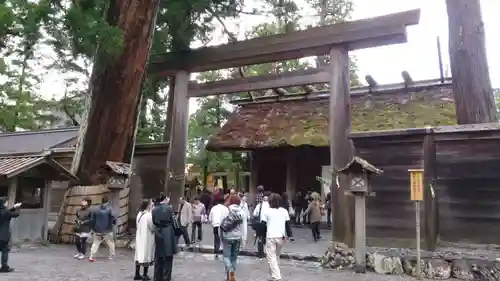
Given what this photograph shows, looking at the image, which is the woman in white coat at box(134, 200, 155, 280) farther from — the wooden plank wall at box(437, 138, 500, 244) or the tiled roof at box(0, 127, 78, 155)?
the tiled roof at box(0, 127, 78, 155)

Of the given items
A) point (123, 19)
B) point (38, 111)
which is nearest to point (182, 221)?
point (123, 19)

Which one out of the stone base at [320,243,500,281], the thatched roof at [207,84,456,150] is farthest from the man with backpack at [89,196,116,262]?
the thatched roof at [207,84,456,150]

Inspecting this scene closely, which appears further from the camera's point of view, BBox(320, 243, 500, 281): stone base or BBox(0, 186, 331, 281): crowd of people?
BBox(320, 243, 500, 281): stone base

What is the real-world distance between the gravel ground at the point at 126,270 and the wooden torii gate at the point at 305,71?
126cm

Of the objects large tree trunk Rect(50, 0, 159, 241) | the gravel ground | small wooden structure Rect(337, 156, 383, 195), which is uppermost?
large tree trunk Rect(50, 0, 159, 241)

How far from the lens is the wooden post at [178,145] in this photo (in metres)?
12.1

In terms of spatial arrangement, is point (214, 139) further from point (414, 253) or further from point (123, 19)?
point (414, 253)

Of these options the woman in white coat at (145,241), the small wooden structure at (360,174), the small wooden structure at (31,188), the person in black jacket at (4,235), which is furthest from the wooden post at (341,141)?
the small wooden structure at (31,188)

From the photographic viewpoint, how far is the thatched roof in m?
15.8

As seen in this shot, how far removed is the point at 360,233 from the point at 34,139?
21186mm

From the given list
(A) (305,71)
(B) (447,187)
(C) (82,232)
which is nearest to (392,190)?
(B) (447,187)

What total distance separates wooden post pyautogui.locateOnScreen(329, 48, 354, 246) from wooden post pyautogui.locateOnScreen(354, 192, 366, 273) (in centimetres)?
52

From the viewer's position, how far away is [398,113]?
16.3 metres

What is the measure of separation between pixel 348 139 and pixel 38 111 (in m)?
25.0
